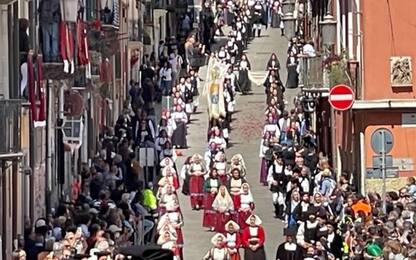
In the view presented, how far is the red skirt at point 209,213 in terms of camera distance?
3139cm

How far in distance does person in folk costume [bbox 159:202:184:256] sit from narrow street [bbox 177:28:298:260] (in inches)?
37.1

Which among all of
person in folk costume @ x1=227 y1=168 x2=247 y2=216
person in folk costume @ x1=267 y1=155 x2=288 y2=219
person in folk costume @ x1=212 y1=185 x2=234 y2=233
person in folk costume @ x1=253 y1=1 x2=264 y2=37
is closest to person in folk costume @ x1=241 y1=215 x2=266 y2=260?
person in folk costume @ x1=212 y1=185 x2=234 y2=233

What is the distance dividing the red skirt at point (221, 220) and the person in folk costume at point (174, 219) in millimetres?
907

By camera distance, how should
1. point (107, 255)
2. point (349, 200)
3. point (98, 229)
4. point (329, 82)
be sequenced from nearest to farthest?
1. point (107, 255)
2. point (98, 229)
3. point (349, 200)
4. point (329, 82)

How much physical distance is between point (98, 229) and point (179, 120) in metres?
19.1

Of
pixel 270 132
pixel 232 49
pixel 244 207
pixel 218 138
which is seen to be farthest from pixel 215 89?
pixel 244 207

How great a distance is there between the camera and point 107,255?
20.7 m

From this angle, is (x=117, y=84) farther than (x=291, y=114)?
Yes

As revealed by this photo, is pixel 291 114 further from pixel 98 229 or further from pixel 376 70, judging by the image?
pixel 98 229

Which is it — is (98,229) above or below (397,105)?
below

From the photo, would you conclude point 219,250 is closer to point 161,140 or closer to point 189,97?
point 161,140

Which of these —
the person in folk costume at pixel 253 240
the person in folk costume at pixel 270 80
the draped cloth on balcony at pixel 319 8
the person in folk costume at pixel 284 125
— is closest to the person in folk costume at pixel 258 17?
the person in folk costume at pixel 270 80

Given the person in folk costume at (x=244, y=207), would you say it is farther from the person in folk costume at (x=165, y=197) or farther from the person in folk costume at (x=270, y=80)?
the person in folk costume at (x=270, y=80)

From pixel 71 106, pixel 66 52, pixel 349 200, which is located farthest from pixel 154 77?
pixel 349 200
